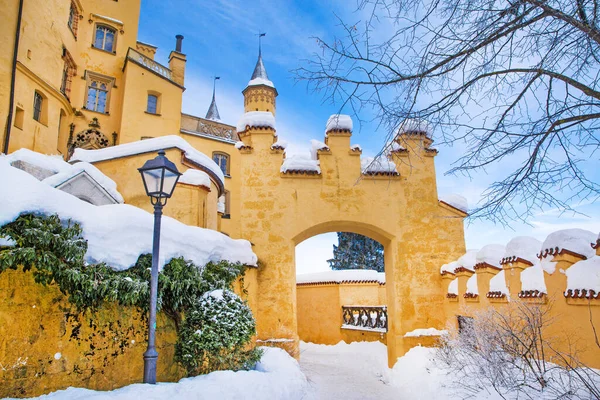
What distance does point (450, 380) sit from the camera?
22.7 feet

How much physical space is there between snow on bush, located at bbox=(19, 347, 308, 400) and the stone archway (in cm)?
271

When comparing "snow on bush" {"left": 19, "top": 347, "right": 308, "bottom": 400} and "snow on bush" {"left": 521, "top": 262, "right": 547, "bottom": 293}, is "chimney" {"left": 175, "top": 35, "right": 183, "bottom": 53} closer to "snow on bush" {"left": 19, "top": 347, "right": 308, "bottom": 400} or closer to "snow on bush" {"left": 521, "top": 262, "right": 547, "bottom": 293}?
"snow on bush" {"left": 19, "top": 347, "right": 308, "bottom": 400}

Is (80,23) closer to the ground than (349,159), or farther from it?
farther from it

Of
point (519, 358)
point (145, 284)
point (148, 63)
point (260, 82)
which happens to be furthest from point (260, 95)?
point (519, 358)

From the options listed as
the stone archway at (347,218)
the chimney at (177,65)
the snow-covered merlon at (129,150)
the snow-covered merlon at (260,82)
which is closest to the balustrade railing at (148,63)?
the chimney at (177,65)

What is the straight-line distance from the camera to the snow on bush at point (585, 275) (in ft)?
14.7

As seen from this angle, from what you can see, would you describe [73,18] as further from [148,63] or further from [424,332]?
[424,332]

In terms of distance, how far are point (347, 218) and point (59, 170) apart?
670cm

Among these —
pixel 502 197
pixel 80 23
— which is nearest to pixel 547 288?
pixel 502 197

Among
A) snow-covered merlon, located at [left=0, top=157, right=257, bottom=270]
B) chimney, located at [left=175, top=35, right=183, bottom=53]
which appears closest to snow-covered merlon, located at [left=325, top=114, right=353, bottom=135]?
snow-covered merlon, located at [left=0, top=157, right=257, bottom=270]

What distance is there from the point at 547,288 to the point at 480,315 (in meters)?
1.16

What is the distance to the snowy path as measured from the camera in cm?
811

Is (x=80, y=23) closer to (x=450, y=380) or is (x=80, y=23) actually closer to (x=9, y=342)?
(x=9, y=342)

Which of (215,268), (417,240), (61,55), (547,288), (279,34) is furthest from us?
(61,55)
